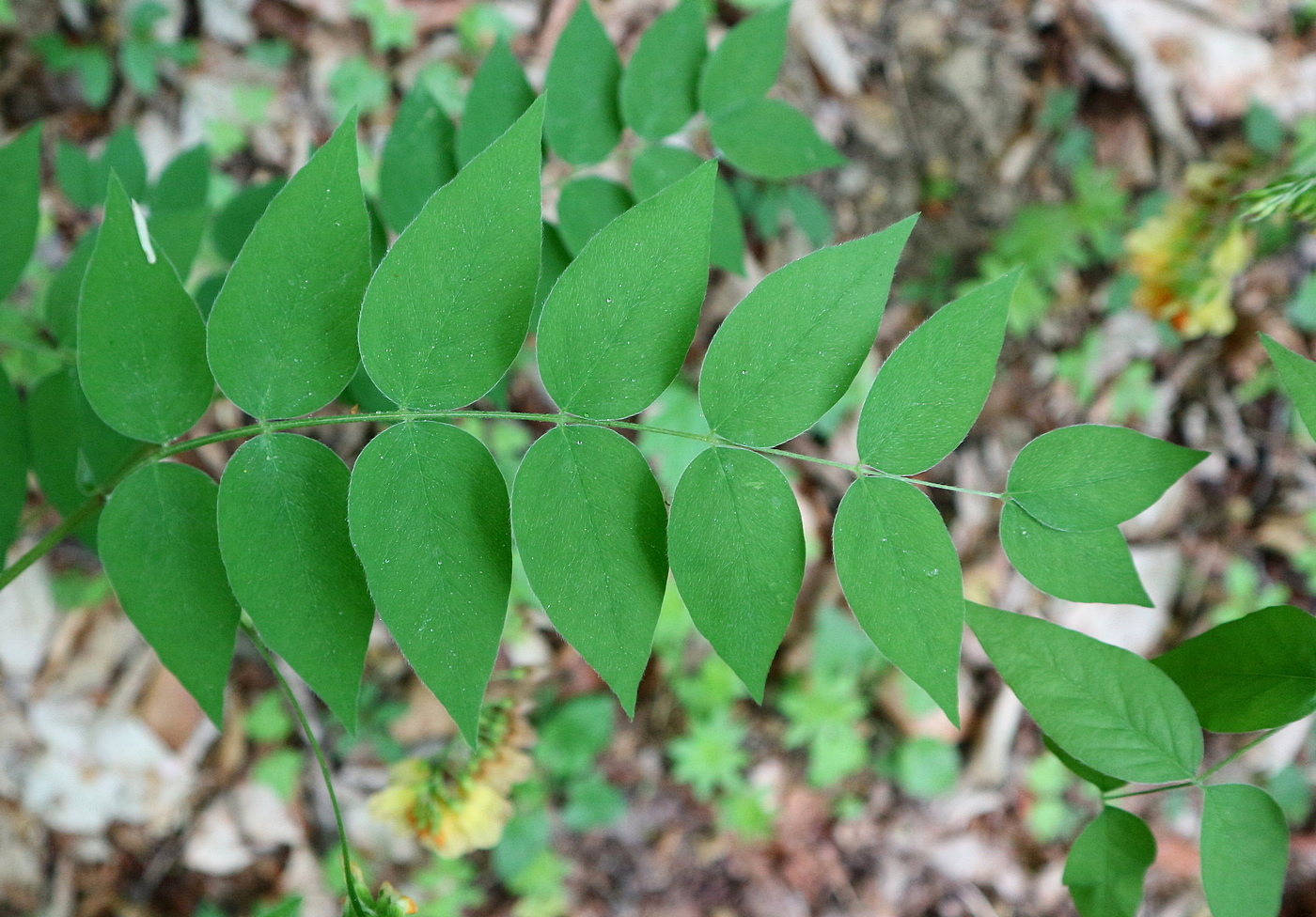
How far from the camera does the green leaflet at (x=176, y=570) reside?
967mm

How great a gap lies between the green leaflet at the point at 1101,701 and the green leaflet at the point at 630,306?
544 millimetres

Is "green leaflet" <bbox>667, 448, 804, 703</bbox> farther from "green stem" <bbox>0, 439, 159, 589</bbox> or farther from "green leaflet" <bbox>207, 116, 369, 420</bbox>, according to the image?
"green stem" <bbox>0, 439, 159, 589</bbox>

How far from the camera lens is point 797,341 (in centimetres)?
99

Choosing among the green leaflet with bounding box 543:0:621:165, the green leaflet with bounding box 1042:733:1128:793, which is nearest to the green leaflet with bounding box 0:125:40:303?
the green leaflet with bounding box 543:0:621:165

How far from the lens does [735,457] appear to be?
1.03 meters

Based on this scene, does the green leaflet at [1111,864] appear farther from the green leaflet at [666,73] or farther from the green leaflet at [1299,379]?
the green leaflet at [666,73]

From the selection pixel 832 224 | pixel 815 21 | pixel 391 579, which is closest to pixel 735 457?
pixel 391 579

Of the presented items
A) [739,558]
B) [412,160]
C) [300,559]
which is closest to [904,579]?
[739,558]

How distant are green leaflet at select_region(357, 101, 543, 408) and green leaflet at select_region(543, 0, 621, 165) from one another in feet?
1.93

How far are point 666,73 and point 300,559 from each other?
3.36 ft

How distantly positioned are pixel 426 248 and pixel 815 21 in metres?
2.58

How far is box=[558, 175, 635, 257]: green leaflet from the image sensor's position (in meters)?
1.44

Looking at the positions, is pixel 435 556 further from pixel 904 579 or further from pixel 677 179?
pixel 677 179

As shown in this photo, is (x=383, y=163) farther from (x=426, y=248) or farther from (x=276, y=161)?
(x=276, y=161)
